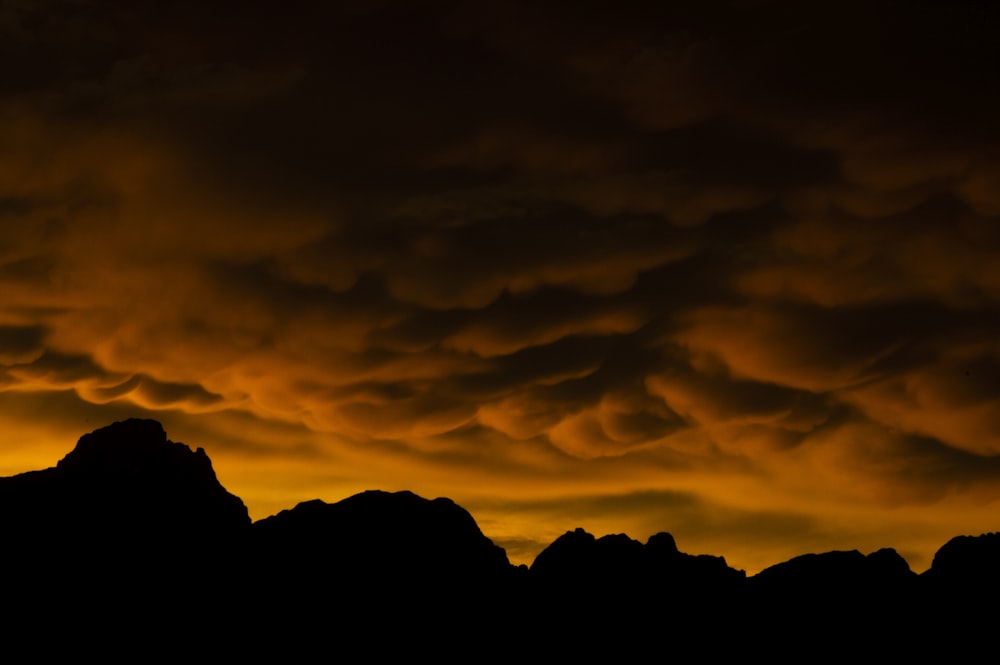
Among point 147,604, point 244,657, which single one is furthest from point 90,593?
point 244,657

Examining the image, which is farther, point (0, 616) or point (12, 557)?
point (12, 557)

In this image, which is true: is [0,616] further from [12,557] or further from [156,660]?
[156,660]

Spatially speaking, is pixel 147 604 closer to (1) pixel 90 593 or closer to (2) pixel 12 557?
(1) pixel 90 593

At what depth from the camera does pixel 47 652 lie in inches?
7067

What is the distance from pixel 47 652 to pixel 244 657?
35.3 m

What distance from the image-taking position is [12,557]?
19538 cm

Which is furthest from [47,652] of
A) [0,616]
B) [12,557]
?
[12,557]

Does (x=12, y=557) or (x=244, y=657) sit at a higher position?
(x=12, y=557)

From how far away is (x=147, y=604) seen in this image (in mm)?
199625

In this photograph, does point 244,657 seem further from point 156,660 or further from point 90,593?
point 90,593

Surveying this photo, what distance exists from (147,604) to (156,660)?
14.9 meters

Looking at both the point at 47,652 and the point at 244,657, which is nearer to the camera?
the point at 47,652

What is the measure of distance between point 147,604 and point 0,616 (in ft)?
85.4

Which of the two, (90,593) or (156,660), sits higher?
(90,593)
